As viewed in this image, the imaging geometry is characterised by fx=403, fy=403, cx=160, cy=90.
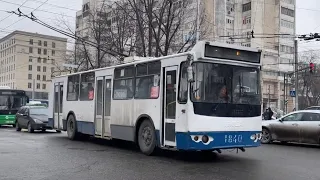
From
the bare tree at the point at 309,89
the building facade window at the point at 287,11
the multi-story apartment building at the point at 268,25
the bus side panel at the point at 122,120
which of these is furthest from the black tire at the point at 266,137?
the building facade window at the point at 287,11

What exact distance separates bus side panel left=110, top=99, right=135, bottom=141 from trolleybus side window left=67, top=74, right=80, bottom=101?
136 inches

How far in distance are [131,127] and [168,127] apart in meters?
2.11

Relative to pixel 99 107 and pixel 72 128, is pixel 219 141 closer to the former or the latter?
pixel 99 107

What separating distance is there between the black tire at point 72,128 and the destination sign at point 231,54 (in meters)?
8.36

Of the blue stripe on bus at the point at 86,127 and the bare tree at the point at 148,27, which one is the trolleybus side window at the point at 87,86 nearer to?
the blue stripe on bus at the point at 86,127

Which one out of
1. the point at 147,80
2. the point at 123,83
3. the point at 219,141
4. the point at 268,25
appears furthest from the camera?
the point at 268,25

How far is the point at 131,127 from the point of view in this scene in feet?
42.3

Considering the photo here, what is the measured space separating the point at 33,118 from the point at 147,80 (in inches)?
522

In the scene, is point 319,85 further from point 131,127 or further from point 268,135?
point 131,127

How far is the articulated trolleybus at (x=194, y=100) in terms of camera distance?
1042 cm

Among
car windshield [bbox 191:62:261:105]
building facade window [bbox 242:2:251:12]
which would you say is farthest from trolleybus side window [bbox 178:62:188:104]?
building facade window [bbox 242:2:251:12]

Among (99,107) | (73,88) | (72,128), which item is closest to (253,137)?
(99,107)

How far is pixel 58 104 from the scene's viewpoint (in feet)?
61.8

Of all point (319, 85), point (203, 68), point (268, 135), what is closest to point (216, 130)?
point (203, 68)
